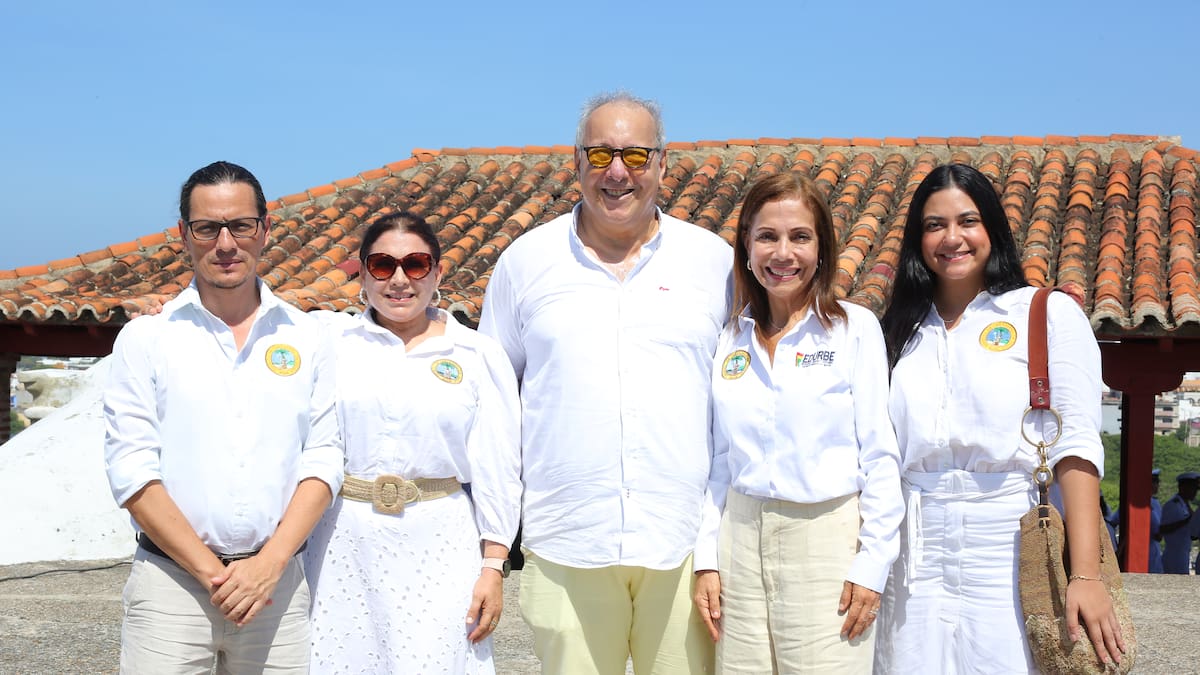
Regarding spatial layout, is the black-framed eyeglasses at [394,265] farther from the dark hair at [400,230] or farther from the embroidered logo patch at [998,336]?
the embroidered logo patch at [998,336]

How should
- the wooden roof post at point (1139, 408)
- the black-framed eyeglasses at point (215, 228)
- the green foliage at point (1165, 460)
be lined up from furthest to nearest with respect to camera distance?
the green foliage at point (1165, 460)
the wooden roof post at point (1139, 408)
the black-framed eyeglasses at point (215, 228)

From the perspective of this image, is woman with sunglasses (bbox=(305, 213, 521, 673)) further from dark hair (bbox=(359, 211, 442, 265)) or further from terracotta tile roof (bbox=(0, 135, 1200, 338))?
terracotta tile roof (bbox=(0, 135, 1200, 338))

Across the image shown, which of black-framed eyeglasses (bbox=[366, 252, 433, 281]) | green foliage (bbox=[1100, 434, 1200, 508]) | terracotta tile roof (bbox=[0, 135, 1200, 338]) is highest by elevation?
terracotta tile roof (bbox=[0, 135, 1200, 338])

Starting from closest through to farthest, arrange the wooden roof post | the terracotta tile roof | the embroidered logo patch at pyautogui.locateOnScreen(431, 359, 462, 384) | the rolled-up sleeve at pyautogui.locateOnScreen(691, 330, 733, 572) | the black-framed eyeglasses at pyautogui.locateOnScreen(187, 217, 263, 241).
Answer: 1. the black-framed eyeglasses at pyautogui.locateOnScreen(187, 217, 263, 241)
2. the rolled-up sleeve at pyautogui.locateOnScreen(691, 330, 733, 572)
3. the embroidered logo patch at pyautogui.locateOnScreen(431, 359, 462, 384)
4. the terracotta tile roof
5. the wooden roof post

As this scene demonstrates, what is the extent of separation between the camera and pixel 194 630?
2.68 meters

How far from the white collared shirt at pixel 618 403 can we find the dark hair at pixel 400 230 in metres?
0.30

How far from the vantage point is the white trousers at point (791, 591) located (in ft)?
8.87

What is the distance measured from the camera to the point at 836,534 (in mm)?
2740

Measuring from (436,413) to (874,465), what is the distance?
115 centimetres

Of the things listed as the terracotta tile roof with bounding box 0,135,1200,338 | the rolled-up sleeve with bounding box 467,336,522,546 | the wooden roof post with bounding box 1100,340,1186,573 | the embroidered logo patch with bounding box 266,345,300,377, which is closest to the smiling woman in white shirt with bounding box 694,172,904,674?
the rolled-up sleeve with bounding box 467,336,522,546

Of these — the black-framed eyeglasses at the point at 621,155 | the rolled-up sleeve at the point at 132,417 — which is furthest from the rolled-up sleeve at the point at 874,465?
the rolled-up sleeve at the point at 132,417

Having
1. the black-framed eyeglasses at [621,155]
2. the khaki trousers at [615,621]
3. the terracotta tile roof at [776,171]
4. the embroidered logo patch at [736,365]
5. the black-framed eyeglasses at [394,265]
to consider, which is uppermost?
the terracotta tile roof at [776,171]

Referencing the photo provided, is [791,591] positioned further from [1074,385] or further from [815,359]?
[1074,385]

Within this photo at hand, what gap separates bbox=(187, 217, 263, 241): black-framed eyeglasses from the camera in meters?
2.76
